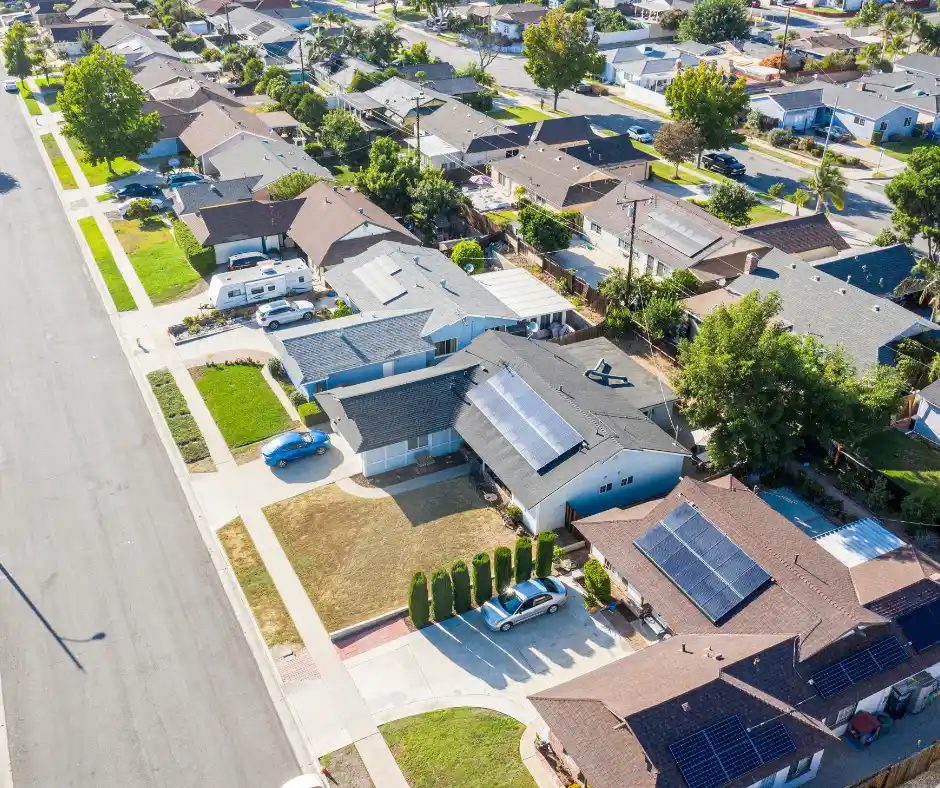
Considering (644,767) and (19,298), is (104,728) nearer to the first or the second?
(644,767)

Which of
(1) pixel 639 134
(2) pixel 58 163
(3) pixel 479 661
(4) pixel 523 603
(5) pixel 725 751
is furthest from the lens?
(1) pixel 639 134

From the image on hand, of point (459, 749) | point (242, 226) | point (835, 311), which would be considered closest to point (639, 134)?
point (242, 226)

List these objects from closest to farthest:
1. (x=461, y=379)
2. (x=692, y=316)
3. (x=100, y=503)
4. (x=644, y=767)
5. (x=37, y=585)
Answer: (x=644, y=767) < (x=37, y=585) < (x=100, y=503) < (x=461, y=379) < (x=692, y=316)

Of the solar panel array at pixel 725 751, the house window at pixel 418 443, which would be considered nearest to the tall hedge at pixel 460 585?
the house window at pixel 418 443

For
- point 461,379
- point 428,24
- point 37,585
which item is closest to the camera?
point 37,585

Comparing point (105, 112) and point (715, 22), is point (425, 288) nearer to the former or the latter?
point (105, 112)

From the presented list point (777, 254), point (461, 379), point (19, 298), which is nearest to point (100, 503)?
point (461, 379)
